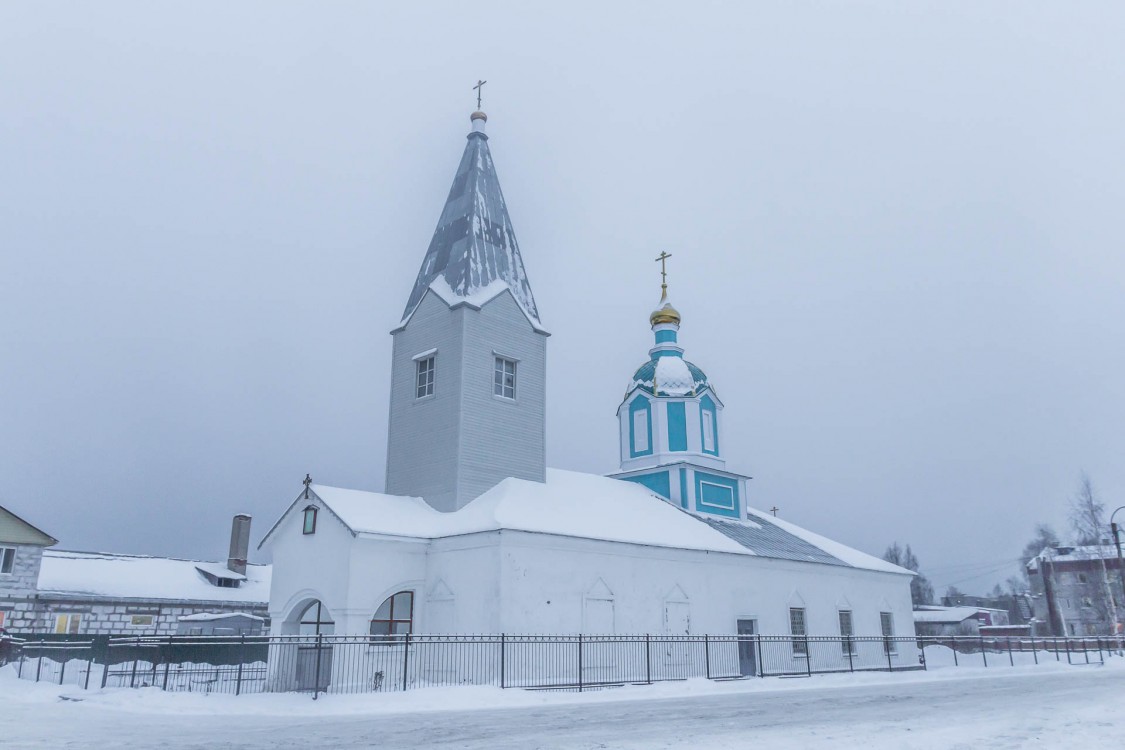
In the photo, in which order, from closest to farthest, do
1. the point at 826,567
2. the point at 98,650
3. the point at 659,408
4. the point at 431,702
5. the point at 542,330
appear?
the point at 431,702 < the point at 98,650 < the point at 542,330 < the point at 826,567 < the point at 659,408

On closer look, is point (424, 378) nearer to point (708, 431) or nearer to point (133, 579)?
point (708, 431)

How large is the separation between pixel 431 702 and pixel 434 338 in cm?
1242

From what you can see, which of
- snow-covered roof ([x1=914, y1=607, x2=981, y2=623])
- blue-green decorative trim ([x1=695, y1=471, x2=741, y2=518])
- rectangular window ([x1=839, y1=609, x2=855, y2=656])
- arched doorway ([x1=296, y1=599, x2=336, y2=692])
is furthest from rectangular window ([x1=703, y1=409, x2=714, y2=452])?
snow-covered roof ([x1=914, y1=607, x2=981, y2=623])

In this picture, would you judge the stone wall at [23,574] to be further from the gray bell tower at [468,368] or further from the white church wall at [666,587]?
the white church wall at [666,587]

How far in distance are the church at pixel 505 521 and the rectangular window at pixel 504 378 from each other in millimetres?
64

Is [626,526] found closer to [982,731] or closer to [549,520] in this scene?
[549,520]

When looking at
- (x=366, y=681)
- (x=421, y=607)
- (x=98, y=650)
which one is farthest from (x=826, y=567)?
(x=98, y=650)

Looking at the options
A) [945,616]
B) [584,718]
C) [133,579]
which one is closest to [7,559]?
[133,579]

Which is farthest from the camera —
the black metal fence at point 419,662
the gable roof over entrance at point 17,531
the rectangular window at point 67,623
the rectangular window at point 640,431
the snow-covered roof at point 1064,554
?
the snow-covered roof at point 1064,554

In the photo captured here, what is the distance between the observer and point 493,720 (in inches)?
528

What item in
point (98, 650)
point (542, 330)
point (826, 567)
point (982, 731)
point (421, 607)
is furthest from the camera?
point (826, 567)

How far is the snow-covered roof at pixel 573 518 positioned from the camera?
72.2ft

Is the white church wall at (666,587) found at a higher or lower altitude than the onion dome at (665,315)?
lower

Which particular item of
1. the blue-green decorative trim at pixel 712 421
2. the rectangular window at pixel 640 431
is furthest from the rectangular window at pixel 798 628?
the rectangular window at pixel 640 431
